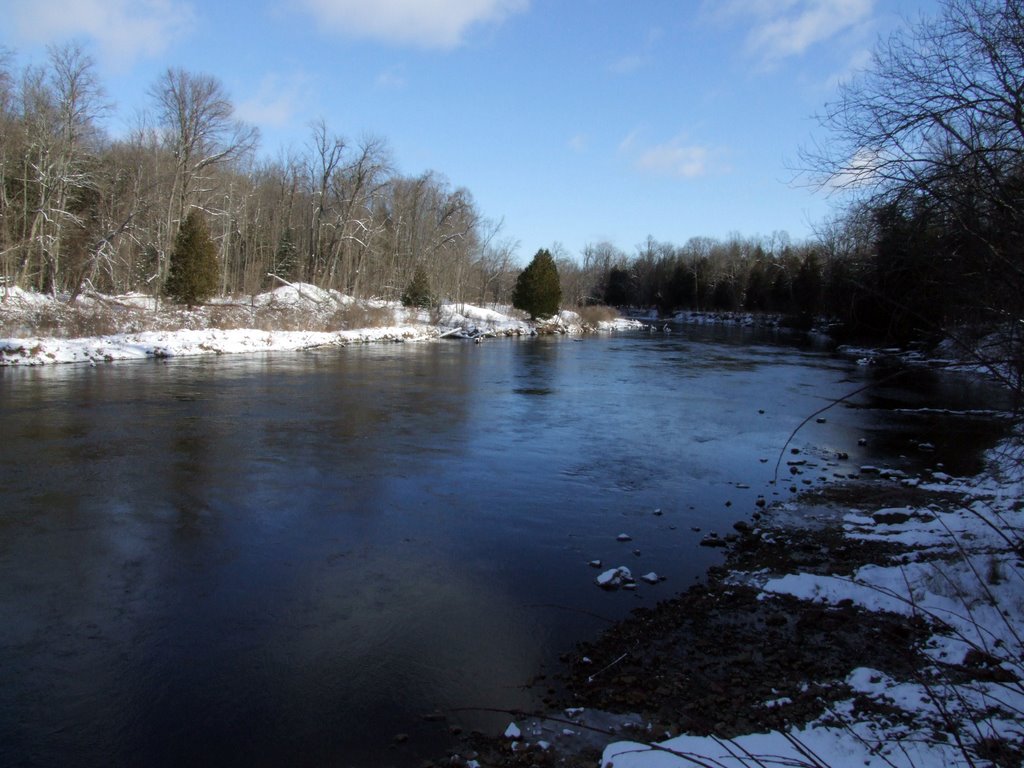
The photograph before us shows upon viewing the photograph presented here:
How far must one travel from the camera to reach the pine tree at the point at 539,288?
59.8 metres

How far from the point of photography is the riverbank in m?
4.18

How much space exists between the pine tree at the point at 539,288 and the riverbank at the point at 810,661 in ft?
170

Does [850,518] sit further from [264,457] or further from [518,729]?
[264,457]

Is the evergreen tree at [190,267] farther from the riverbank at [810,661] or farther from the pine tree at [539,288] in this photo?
the riverbank at [810,661]

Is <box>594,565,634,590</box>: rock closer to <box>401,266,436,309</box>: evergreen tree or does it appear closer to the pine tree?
<box>401,266,436,309</box>: evergreen tree

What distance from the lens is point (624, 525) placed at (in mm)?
9195

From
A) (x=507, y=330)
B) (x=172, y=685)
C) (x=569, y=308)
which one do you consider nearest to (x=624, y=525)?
(x=172, y=685)

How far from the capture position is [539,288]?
5997 centimetres

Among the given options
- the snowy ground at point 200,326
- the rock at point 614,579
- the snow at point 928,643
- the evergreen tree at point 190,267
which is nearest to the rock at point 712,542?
the snow at point 928,643

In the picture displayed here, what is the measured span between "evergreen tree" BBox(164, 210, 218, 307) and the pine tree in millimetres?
30575

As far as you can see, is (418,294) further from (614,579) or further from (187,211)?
(614,579)

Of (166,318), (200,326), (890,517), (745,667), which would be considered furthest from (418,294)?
(745,667)

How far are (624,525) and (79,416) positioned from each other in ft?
41.5

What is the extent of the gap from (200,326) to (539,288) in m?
32.4
